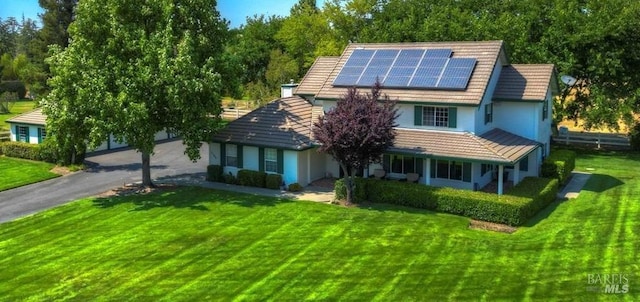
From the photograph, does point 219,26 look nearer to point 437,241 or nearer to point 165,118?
point 165,118

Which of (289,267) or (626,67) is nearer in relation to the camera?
(289,267)

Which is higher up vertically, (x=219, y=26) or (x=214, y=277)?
(x=219, y=26)

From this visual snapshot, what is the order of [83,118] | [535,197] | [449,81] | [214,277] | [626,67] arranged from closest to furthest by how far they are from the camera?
[214,277]
[535,197]
[83,118]
[449,81]
[626,67]

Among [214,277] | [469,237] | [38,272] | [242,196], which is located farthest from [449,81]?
[38,272]

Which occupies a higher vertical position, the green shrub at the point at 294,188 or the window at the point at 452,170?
the window at the point at 452,170

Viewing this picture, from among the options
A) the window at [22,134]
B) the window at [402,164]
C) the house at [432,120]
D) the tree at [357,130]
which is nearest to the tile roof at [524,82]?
the house at [432,120]

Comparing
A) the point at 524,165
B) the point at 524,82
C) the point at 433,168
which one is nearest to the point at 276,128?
the point at 433,168

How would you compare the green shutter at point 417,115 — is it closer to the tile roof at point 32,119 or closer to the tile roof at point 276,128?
the tile roof at point 276,128
